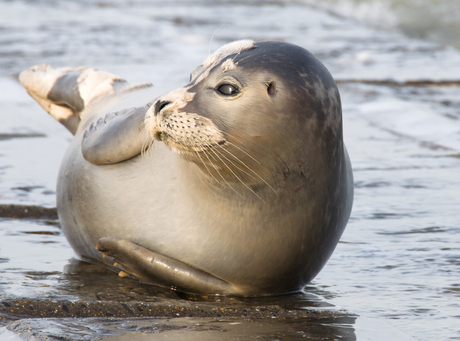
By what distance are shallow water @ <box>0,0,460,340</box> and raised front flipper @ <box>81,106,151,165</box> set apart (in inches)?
19.4

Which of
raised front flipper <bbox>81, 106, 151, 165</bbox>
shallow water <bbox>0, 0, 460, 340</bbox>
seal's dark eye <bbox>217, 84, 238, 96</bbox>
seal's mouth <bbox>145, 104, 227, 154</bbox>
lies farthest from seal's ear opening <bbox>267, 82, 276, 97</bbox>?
shallow water <bbox>0, 0, 460, 340</bbox>

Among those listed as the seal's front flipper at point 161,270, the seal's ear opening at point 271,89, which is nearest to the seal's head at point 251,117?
the seal's ear opening at point 271,89

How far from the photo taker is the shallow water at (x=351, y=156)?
315 centimetres

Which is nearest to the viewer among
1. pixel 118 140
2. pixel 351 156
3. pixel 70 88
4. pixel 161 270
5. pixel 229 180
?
pixel 229 180

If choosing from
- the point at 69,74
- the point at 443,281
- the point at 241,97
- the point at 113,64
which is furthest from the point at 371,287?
the point at 113,64

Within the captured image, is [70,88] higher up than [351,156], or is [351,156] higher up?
[70,88]

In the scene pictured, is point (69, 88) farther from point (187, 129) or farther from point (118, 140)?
point (187, 129)

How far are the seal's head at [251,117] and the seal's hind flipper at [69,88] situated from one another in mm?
1674

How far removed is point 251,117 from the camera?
9.68ft

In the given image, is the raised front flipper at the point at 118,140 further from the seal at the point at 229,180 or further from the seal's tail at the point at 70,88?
the seal's tail at the point at 70,88

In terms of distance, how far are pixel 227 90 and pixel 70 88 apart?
209cm

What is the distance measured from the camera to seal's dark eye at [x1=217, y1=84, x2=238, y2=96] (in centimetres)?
299

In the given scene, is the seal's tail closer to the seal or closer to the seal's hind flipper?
the seal's hind flipper

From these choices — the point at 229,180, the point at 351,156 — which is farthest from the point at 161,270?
the point at 351,156
